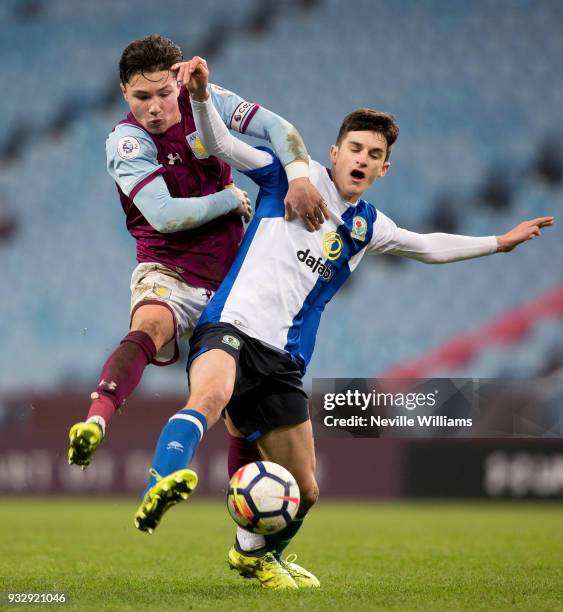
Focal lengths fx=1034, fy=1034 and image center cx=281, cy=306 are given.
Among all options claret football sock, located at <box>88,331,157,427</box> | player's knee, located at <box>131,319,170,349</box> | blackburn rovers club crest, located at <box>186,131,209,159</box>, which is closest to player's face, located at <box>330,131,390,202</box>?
blackburn rovers club crest, located at <box>186,131,209,159</box>

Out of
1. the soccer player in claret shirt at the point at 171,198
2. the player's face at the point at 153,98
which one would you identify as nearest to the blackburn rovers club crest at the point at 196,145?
the soccer player in claret shirt at the point at 171,198

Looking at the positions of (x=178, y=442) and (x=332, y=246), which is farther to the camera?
(x=332, y=246)

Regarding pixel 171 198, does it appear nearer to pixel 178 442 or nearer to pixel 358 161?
pixel 358 161

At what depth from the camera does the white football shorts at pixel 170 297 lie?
4.30 metres

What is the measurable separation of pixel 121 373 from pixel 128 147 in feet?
3.34

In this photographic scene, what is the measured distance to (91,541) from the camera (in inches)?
263

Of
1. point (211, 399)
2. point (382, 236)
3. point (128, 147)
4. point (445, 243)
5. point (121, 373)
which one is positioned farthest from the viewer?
point (445, 243)

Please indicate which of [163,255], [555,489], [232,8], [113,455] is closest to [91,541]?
[163,255]

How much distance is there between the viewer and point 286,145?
→ 4.25 metres

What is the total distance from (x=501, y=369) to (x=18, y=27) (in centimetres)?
916

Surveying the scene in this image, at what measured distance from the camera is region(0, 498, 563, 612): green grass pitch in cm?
377

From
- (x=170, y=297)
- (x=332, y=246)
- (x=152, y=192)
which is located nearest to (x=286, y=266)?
(x=332, y=246)

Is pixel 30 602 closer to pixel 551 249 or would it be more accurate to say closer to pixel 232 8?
pixel 551 249

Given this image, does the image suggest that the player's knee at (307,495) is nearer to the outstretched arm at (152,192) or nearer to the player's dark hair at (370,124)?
the outstretched arm at (152,192)
